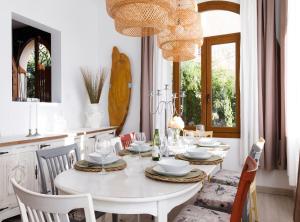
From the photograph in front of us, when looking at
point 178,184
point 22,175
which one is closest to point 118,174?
point 178,184

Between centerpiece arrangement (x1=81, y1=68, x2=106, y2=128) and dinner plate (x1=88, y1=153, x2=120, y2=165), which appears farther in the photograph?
centerpiece arrangement (x1=81, y1=68, x2=106, y2=128)

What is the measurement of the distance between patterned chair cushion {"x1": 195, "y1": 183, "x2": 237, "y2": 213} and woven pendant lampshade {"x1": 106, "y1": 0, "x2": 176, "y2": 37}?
4.42 ft

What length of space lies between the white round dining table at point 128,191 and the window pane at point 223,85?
2.84 metres

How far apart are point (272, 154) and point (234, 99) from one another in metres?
1.03

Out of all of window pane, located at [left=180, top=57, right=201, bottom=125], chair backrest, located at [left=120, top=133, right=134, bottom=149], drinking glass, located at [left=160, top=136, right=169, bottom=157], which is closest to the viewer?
drinking glass, located at [left=160, top=136, right=169, bottom=157]

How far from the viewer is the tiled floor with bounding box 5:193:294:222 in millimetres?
2701

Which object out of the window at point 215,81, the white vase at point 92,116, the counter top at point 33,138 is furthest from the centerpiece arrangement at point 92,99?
the window at point 215,81

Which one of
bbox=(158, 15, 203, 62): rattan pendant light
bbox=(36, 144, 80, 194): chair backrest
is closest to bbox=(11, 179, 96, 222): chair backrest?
bbox=(36, 144, 80, 194): chair backrest

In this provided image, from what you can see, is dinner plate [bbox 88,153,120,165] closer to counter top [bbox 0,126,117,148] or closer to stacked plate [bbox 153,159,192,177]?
stacked plate [bbox 153,159,192,177]

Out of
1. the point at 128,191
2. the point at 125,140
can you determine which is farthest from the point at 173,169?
the point at 125,140

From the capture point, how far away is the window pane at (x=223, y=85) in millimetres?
4145

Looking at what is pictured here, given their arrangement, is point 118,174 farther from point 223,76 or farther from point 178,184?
point 223,76

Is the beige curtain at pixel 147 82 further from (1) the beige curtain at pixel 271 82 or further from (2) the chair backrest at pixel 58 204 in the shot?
(2) the chair backrest at pixel 58 204

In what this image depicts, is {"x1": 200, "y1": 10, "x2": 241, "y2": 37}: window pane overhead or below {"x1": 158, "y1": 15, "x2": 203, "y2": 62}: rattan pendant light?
overhead
